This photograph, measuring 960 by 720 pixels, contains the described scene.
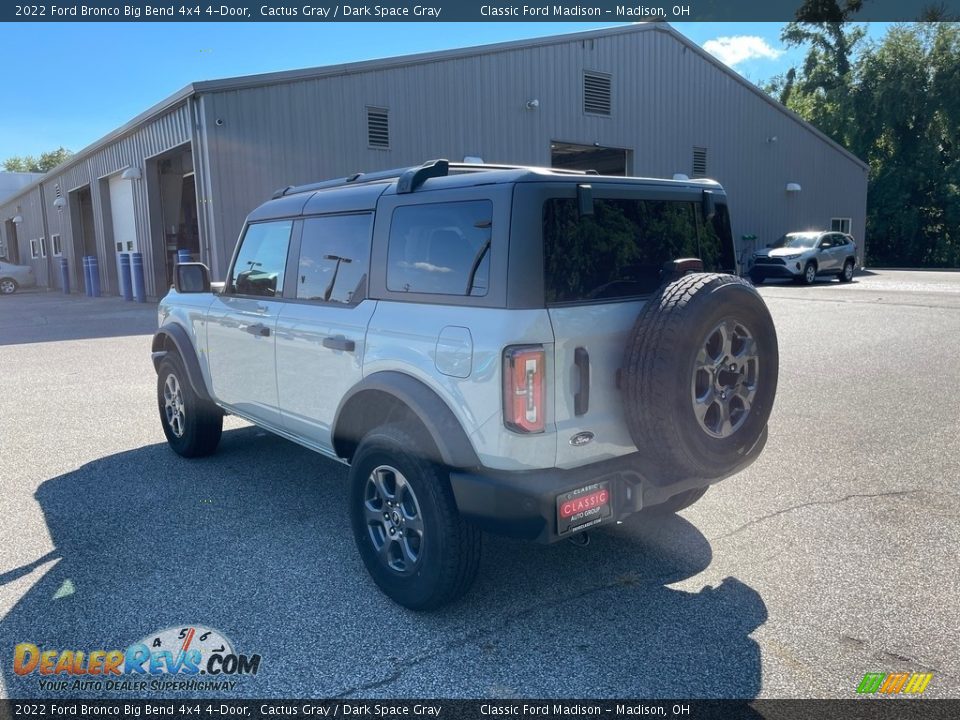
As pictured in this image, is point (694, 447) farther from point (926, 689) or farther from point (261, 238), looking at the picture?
point (261, 238)

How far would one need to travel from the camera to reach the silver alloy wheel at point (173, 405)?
18.2ft

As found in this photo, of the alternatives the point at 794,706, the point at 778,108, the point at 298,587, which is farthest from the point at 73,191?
the point at 794,706

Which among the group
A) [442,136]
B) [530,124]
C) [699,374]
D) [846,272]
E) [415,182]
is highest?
[530,124]

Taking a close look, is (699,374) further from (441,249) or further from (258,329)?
(258,329)

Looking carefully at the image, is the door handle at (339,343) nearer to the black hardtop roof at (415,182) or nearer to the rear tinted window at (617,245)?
the black hardtop roof at (415,182)

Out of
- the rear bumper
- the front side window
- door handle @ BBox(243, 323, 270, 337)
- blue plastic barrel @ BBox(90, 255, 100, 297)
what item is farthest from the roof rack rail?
blue plastic barrel @ BBox(90, 255, 100, 297)

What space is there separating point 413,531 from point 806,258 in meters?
21.4

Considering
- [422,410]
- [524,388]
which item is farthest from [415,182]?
[524,388]

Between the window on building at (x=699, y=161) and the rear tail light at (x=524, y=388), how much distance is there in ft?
75.3

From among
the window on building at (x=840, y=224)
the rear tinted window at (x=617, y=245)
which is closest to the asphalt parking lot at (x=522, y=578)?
the rear tinted window at (x=617, y=245)

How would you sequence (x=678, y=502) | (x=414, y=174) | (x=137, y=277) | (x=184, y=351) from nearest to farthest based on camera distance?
(x=414, y=174) → (x=678, y=502) → (x=184, y=351) → (x=137, y=277)

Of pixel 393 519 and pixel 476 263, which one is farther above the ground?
pixel 476 263

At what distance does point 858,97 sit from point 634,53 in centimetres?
2191

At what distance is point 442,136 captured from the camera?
18.4 metres
